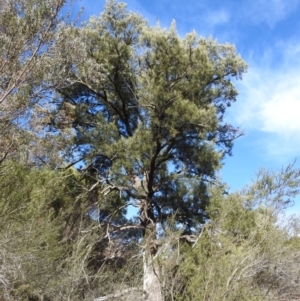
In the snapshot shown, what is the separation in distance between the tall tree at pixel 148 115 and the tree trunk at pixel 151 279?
2.22 m

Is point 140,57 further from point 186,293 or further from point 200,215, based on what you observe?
point 186,293

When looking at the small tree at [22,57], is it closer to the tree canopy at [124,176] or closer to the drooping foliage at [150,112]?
the tree canopy at [124,176]

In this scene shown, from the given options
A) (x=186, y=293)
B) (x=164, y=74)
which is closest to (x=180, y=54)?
(x=164, y=74)

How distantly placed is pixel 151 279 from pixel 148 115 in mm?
4726

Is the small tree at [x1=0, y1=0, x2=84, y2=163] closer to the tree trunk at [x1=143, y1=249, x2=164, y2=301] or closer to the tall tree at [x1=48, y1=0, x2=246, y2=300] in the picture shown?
the tall tree at [x1=48, y1=0, x2=246, y2=300]

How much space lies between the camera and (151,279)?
5.43 meters

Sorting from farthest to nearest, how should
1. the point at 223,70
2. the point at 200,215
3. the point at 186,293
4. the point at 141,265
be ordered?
the point at 223,70 → the point at 200,215 → the point at 141,265 → the point at 186,293

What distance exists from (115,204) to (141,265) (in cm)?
399

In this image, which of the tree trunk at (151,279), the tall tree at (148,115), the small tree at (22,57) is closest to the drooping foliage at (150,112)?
the tall tree at (148,115)

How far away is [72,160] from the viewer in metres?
10.4

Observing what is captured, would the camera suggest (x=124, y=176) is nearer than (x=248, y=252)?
No

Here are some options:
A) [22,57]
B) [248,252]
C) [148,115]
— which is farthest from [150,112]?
[248,252]

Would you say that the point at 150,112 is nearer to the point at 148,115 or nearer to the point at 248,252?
the point at 148,115

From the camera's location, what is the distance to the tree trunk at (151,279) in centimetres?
514
